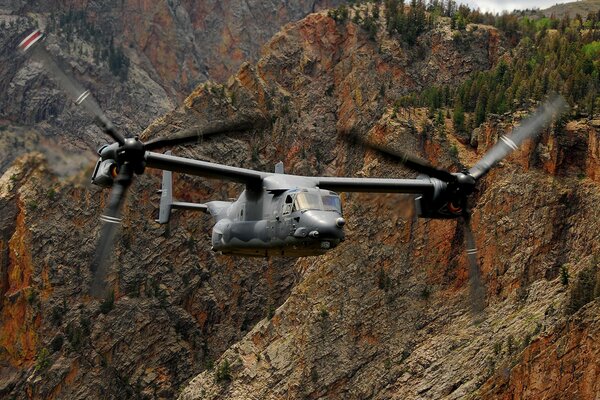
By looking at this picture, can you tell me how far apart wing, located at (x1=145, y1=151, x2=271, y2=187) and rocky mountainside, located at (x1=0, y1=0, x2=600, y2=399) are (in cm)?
3876

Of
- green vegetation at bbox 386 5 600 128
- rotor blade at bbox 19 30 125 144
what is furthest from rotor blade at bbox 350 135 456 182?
green vegetation at bbox 386 5 600 128

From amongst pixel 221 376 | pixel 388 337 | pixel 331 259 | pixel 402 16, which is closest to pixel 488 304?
pixel 388 337

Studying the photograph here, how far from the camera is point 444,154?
128750 millimetres

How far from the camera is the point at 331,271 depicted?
127188 millimetres

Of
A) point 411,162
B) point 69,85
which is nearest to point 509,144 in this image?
point 411,162

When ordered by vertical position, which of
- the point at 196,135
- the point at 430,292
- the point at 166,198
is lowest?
the point at 430,292

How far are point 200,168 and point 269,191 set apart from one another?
3949 millimetres

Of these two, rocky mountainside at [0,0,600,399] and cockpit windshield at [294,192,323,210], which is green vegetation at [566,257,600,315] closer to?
rocky mountainside at [0,0,600,399]

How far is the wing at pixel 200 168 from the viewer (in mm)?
66875

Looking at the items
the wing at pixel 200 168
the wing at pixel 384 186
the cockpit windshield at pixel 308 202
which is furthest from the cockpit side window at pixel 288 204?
the wing at pixel 384 186

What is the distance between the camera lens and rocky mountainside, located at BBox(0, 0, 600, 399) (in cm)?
11281

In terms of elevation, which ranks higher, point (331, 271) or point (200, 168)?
point (200, 168)

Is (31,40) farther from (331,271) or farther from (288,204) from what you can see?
(331,271)

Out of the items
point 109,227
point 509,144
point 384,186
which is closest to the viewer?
point 109,227
